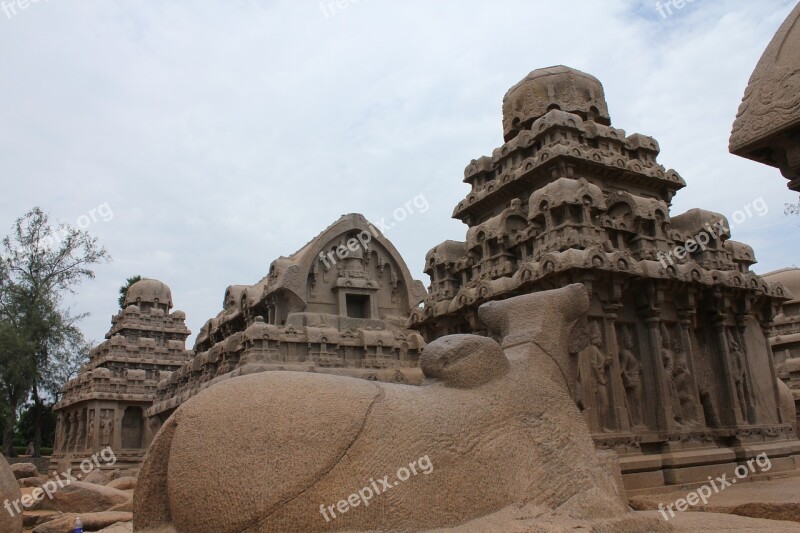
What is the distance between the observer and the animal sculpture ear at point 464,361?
13.8 ft

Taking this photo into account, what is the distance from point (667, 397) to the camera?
886 cm

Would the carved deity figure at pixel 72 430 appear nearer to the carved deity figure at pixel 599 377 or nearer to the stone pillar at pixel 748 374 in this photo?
the carved deity figure at pixel 599 377

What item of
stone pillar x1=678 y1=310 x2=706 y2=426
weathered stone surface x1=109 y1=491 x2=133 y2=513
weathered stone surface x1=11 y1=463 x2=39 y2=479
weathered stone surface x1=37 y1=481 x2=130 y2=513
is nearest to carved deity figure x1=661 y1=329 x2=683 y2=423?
stone pillar x1=678 y1=310 x2=706 y2=426

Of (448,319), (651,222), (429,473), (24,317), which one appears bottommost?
(429,473)

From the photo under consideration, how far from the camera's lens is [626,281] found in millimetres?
8711

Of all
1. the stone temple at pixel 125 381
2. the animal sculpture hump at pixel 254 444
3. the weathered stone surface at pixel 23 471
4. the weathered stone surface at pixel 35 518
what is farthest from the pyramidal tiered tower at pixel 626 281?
the stone temple at pixel 125 381

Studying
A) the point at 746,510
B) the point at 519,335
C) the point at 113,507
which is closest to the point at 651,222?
the point at 746,510

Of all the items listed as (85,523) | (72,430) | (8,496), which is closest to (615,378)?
(8,496)

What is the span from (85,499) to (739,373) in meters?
11.8

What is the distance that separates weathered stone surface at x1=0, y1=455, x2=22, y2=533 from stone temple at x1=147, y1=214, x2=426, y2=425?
8827 millimetres

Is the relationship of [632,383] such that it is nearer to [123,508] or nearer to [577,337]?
[577,337]

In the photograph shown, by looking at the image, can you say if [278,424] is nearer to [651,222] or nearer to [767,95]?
[767,95]

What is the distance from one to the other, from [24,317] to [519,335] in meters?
34.3

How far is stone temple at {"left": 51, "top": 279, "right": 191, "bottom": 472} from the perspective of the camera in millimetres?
28844
